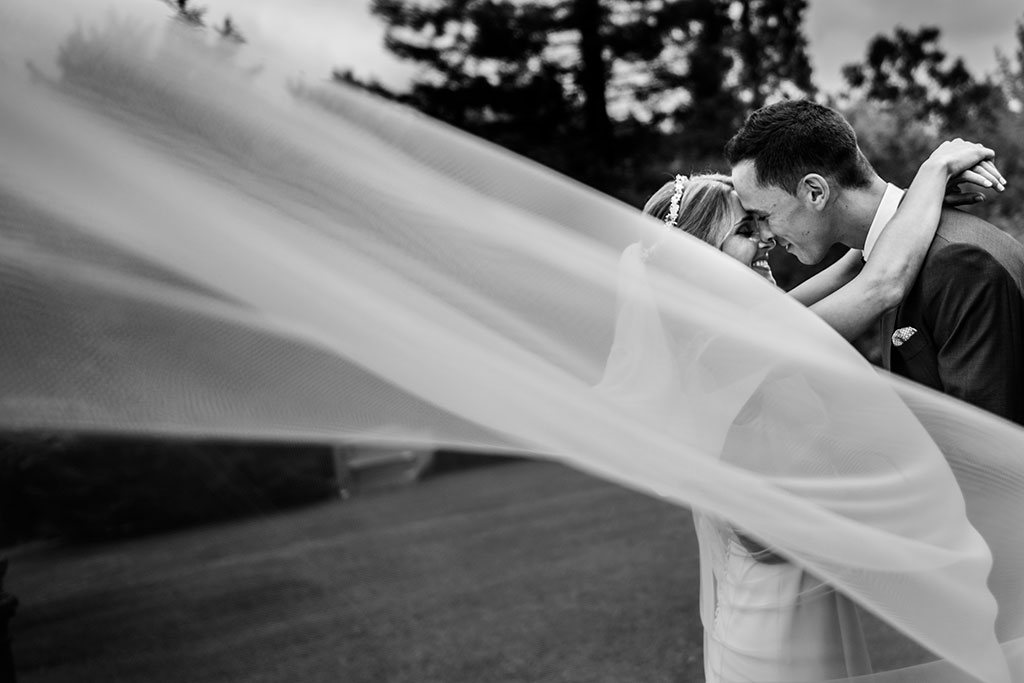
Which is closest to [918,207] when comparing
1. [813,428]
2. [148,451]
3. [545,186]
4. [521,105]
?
[813,428]

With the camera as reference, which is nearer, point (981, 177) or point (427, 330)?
point (427, 330)

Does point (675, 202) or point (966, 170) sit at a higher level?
point (966, 170)

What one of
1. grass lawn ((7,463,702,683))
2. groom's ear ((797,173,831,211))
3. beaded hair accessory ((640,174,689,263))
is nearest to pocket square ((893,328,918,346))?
groom's ear ((797,173,831,211))

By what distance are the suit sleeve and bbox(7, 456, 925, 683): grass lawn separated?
3443mm

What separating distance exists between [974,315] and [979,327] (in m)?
0.03

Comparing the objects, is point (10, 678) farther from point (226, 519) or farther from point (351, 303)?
point (226, 519)

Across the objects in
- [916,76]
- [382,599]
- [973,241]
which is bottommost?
[382,599]

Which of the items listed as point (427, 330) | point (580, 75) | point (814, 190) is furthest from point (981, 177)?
point (580, 75)

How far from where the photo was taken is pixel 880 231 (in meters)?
2.20

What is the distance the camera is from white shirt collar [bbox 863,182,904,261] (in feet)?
7.25

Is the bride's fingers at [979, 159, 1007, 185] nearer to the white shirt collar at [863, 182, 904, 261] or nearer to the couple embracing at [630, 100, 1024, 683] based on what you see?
the couple embracing at [630, 100, 1024, 683]

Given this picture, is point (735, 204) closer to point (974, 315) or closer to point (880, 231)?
point (880, 231)

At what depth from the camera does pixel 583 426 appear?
5.91 feet

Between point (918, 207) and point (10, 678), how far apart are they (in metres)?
3.47
